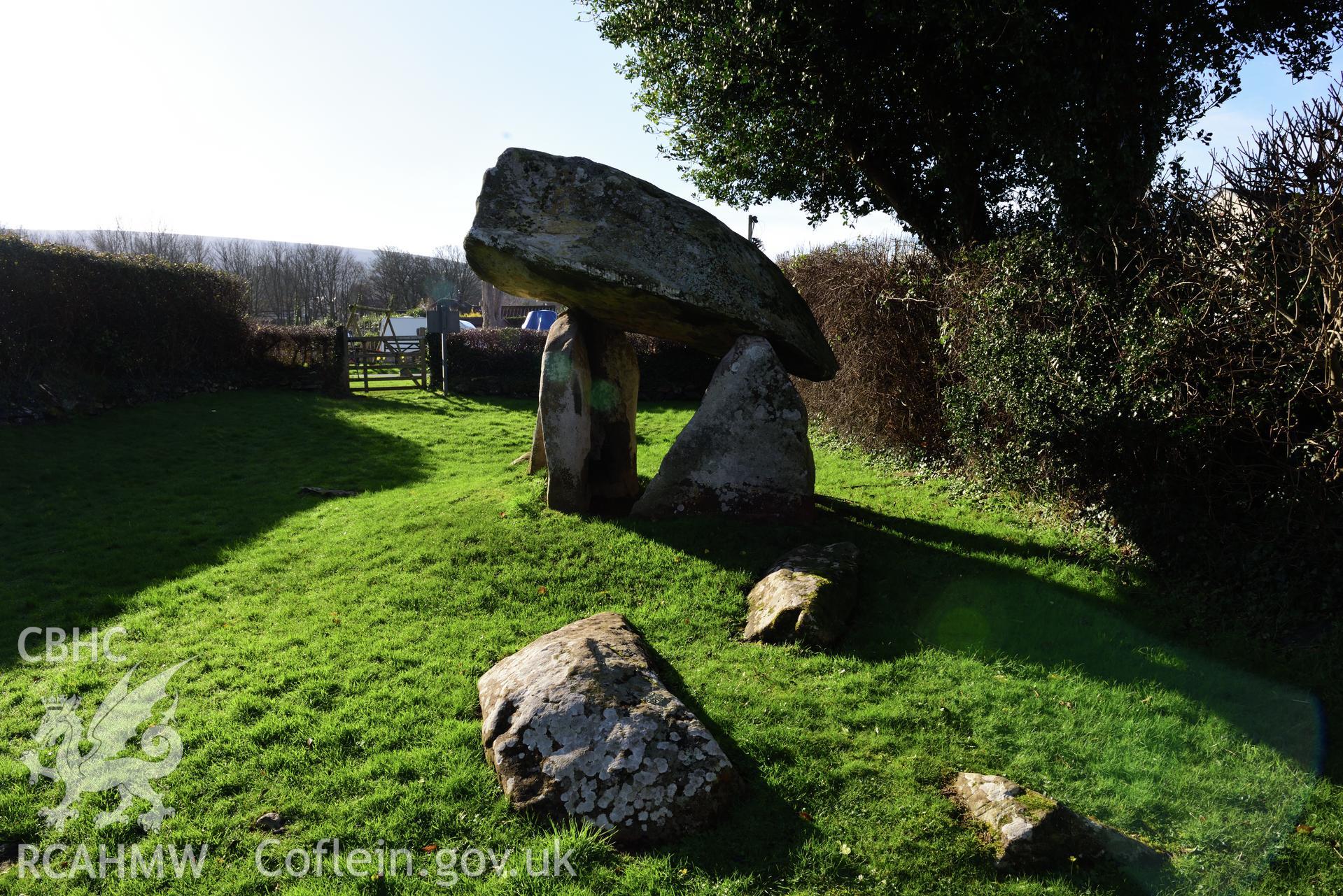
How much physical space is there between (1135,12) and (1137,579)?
646 centimetres

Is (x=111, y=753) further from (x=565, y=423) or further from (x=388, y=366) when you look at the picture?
(x=388, y=366)

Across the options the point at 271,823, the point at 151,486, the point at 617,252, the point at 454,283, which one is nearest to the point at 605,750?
the point at 271,823

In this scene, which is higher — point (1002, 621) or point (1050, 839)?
point (1002, 621)

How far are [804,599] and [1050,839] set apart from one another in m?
2.94

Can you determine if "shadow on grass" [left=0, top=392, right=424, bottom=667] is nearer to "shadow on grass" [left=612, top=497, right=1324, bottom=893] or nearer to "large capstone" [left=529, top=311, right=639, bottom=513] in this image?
"large capstone" [left=529, top=311, right=639, bottom=513]

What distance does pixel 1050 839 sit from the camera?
4.29 m

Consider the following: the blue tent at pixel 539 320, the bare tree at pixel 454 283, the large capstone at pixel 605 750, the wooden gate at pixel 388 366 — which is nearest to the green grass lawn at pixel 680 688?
the large capstone at pixel 605 750

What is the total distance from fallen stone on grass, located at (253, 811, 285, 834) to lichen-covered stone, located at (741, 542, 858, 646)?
3.84 metres

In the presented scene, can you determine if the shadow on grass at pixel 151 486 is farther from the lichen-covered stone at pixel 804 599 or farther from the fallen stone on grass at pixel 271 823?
the lichen-covered stone at pixel 804 599

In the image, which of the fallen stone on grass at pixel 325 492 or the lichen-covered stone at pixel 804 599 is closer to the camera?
the lichen-covered stone at pixel 804 599

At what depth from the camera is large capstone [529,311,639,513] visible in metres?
9.65

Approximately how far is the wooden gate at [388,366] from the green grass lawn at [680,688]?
1315 cm

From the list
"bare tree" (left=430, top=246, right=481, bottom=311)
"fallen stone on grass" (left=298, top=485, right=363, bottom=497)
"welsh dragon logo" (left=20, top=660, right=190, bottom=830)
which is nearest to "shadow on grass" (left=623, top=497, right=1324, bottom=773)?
"welsh dragon logo" (left=20, top=660, right=190, bottom=830)

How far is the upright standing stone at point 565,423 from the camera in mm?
9625
